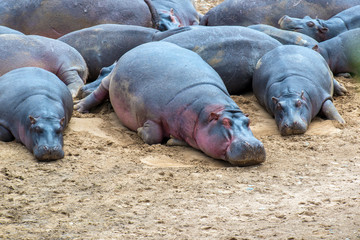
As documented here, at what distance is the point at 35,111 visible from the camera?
17.7ft

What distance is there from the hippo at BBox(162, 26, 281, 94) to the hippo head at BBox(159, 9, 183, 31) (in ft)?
5.75

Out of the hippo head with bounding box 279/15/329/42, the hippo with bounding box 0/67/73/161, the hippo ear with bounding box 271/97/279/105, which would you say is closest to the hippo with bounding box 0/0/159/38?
the hippo head with bounding box 279/15/329/42

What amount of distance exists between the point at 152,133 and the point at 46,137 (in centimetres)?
94

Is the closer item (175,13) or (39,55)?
(39,55)

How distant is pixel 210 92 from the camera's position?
5.56 meters

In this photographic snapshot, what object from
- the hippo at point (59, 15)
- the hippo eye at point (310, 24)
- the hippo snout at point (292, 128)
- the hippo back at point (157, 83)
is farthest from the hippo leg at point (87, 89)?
the hippo eye at point (310, 24)

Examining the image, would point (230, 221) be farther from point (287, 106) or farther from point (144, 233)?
point (287, 106)

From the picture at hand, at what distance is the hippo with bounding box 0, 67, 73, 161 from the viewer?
5125 millimetres

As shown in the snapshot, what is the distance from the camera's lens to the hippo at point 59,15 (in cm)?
874

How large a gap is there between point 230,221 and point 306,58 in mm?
3371

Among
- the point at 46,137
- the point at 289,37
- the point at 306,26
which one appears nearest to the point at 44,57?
the point at 46,137

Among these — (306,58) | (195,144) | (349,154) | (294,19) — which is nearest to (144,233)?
(195,144)

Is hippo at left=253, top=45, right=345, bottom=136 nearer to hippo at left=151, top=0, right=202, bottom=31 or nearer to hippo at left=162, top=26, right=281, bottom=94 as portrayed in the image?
hippo at left=162, top=26, right=281, bottom=94

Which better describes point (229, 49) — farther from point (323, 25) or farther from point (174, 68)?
point (323, 25)
